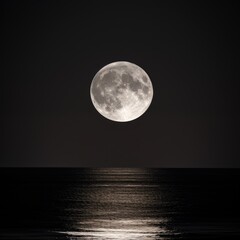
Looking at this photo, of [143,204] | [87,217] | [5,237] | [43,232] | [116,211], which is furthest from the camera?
[143,204]

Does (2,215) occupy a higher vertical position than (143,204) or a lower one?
lower

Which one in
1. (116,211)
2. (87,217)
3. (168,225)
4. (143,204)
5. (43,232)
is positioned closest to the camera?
(43,232)

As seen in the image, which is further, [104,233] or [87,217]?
[87,217]

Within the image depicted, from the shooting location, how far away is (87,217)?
104 feet

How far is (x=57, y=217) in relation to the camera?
3177 cm

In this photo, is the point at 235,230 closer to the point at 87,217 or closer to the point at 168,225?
the point at 168,225

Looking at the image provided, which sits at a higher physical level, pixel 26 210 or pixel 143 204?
pixel 143 204

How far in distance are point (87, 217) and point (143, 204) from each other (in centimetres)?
1052

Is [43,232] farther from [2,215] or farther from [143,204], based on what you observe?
[143,204]

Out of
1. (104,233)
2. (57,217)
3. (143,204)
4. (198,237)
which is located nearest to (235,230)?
(198,237)

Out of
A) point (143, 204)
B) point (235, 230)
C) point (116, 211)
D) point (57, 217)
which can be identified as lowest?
point (235, 230)

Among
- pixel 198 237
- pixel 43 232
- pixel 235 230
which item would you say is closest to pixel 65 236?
pixel 43 232

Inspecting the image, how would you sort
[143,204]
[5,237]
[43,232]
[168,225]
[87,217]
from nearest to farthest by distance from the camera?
[5,237], [43,232], [168,225], [87,217], [143,204]

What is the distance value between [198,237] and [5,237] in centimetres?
974
